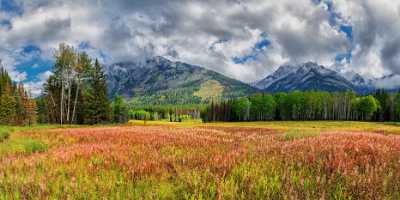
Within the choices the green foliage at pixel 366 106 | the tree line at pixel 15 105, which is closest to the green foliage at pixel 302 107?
the green foliage at pixel 366 106

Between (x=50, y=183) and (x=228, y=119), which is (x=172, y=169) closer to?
(x=50, y=183)

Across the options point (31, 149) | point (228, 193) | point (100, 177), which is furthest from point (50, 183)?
point (31, 149)

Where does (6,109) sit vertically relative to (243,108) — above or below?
below

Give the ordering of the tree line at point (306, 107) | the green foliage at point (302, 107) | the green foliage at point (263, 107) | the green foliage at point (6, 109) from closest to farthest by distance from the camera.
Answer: the green foliage at point (6, 109) → the tree line at point (306, 107) → the green foliage at point (302, 107) → the green foliage at point (263, 107)

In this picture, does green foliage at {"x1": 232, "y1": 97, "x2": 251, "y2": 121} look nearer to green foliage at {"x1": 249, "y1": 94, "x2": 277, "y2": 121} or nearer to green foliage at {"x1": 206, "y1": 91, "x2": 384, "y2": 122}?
green foliage at {"x1": 206, "y1": 91, "x2": 384, "y2": 122}

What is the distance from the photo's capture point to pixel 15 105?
73438 mm

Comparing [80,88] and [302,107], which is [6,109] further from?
[302,107]

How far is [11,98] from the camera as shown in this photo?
6844cm

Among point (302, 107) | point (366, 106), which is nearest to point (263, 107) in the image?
point (302, 107)

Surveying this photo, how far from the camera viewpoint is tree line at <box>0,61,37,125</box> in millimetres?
66812

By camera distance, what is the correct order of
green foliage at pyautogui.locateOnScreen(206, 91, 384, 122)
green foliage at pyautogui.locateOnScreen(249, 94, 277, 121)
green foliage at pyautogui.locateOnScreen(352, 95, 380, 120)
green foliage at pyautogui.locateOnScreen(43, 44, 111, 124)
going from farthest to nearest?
1. green foliage at pyautogui.locateOnScreen(249, 94, 277, 121)
2. green foliage at pyautogui.locateOnScreen(206, 91, 384, 122)
3. green foliage at pyautogui.locateOnScreen(352, 95, 380, 120)
4. green foliage at pyautogui.locateOnScreen(43, 44, 111, 124)

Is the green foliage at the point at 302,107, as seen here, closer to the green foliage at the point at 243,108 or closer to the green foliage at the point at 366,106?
the green foliage at the point at 243,108

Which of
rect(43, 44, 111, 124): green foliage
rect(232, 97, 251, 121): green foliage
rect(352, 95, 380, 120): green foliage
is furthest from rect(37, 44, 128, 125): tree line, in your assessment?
rect(352, 95, 380, 120): green foliage

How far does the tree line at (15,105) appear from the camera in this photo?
219ft
